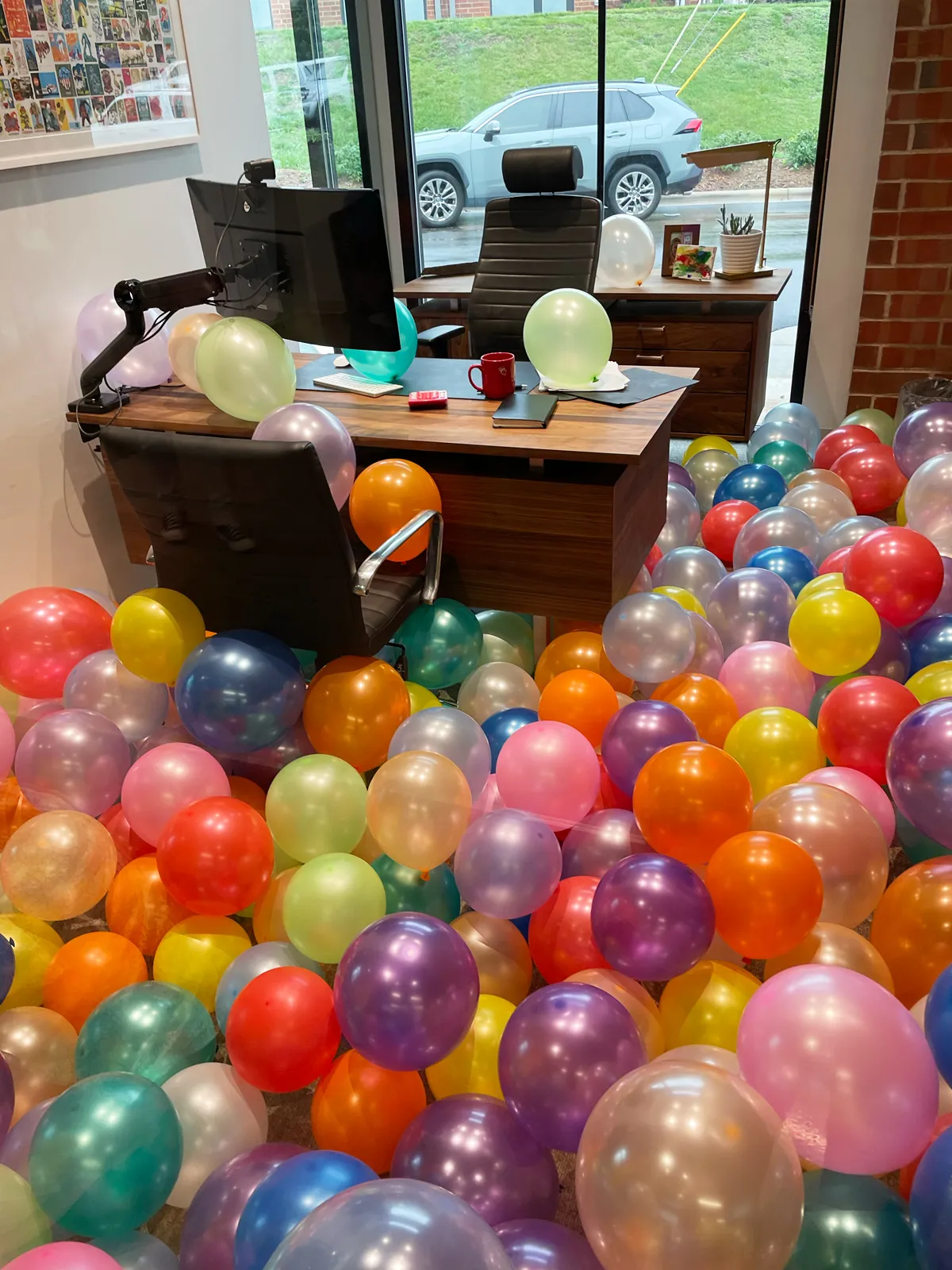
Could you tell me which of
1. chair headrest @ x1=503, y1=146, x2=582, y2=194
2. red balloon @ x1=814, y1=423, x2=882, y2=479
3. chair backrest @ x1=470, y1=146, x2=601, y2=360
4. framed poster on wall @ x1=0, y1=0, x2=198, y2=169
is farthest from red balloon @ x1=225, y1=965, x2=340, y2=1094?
chair headrest @ x1=503, y1=146, x2=582, y2=194

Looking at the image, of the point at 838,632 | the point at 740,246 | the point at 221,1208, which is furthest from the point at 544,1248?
the point at 740,246

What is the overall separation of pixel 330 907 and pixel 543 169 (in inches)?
116

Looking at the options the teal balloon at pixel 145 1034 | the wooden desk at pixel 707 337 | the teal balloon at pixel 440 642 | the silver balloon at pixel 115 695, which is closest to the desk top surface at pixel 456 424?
the teal balloon at pixel 440 642

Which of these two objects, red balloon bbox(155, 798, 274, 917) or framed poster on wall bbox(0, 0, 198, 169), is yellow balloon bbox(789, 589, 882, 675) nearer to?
red balloon bbox(155, 798, 274, 917)

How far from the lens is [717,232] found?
4746mm

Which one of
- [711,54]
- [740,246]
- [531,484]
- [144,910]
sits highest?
[711,54]

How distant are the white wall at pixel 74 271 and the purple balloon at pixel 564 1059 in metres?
2.00

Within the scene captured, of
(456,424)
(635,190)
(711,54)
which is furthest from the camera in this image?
(635,190)

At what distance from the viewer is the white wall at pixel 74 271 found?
256 cm

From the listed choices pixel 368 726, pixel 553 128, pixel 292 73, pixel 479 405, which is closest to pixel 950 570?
pixel 479 405

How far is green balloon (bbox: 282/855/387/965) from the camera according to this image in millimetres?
1649

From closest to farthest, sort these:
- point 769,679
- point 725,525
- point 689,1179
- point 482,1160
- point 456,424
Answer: point 689,1179, point 482,1160, point 769,679, point 456,424, point 725,525

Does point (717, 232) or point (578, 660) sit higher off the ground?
point (717, 232)

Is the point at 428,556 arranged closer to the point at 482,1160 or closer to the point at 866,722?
the point at 866,722
